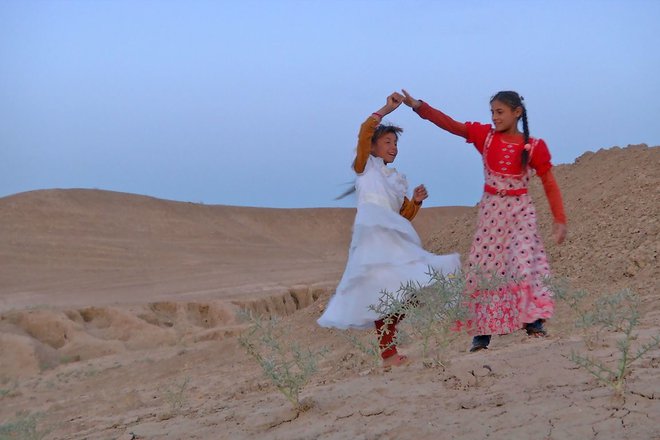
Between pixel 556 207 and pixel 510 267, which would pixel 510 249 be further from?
pixel 556 207

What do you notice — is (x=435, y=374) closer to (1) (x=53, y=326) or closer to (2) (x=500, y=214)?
(2) (x=500, y=214)

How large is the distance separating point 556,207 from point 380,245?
103cm

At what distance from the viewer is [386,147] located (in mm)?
5082

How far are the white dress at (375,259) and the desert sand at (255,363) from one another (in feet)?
1.13

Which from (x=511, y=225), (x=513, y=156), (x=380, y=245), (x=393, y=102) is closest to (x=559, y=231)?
(x=511, y=225)

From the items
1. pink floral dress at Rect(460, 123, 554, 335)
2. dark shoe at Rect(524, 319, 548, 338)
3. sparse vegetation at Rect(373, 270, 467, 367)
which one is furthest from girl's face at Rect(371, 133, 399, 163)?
dark shoe at Rect(524, 319, 548, 338)

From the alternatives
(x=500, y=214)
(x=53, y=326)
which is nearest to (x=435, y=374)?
(x=500, y=214)

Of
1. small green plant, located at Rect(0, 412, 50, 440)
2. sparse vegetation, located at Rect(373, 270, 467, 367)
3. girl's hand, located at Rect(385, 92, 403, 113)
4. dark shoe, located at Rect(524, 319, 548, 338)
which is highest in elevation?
girl's hand, located at Rect(385, 92, 403, 113)

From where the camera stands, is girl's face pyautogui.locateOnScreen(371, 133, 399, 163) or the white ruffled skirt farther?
girl's face pyautogui.locateOnScreen(371, 133, 399, 163)

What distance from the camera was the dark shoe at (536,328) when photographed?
534 centimetres

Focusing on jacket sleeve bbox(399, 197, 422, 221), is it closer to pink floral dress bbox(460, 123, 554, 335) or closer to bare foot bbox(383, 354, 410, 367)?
pink floral dress bbox(460, 123, 554, 335)

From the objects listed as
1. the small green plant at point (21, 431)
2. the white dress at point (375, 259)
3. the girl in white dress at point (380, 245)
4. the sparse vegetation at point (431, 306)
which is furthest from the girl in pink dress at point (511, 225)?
the small green plant at point (21, 431)

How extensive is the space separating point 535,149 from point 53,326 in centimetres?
717

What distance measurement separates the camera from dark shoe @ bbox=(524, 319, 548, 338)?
5336 mm
